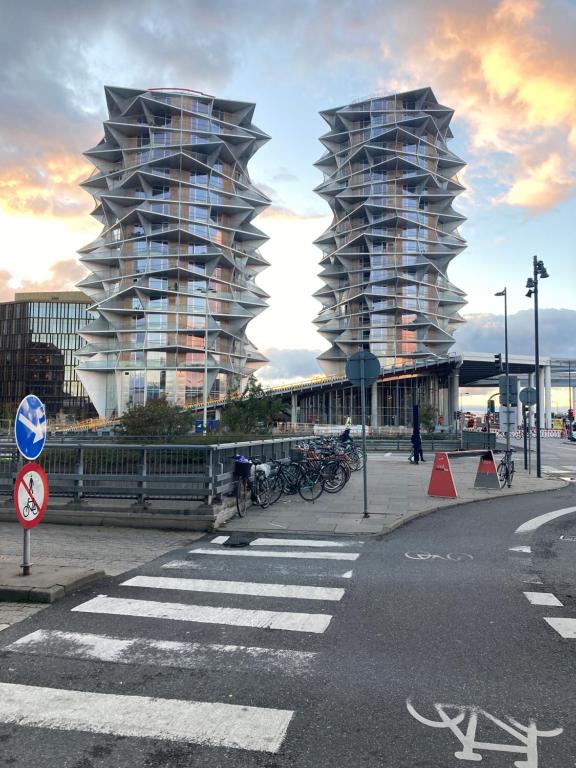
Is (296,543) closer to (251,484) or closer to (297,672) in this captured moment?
(251,484)

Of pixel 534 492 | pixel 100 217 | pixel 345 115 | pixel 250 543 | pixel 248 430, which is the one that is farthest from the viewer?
pixel 345 115

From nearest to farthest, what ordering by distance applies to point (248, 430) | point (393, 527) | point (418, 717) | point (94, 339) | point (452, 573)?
1. point (418, 717)
2. point (452, 573)
3. point (393, 527)
4. point (248, 430)
5. point (94, 339)

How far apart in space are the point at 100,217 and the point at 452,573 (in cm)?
9171

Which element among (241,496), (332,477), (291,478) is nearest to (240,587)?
(241,496)

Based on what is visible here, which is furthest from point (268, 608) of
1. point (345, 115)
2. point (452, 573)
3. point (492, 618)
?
point (345, 115)

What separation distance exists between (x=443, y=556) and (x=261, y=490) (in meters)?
5.27

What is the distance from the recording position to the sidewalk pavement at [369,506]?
1090cm

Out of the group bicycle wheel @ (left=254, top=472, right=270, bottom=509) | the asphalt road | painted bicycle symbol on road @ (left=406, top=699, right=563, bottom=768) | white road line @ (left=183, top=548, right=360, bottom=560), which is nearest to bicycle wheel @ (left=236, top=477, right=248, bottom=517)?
bicycle wheel @ (left=254, top=472, right=270, bottom=509)

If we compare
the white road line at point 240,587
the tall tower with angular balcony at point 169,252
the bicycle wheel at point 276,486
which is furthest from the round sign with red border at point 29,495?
the tall tower with angular balcony at point 169,252

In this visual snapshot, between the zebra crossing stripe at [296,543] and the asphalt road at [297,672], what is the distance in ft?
5.42

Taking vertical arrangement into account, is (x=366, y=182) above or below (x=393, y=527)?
above

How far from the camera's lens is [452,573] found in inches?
295

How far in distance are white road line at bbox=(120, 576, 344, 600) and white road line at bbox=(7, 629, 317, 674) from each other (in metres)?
1.59

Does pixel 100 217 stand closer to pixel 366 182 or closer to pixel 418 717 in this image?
pixel 366 182
